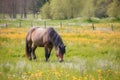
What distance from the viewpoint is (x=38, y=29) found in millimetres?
13695

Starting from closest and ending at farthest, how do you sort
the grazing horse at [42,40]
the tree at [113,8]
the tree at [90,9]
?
the tree at [113,8] → the tree at [90,9] → the grazing horse at [42,40]

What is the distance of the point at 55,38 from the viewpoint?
12586 millimetres

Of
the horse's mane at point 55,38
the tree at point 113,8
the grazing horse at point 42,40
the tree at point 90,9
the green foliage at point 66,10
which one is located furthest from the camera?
the green foliage at point 66,10

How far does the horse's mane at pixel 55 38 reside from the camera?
12277 mm

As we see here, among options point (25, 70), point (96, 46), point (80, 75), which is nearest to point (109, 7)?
point (80, 75)

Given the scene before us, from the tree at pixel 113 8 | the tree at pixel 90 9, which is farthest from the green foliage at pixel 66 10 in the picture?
the tree at pixel 113 8

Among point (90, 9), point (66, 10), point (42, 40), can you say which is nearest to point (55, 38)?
point (42, 40)

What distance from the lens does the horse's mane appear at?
12.3 metres

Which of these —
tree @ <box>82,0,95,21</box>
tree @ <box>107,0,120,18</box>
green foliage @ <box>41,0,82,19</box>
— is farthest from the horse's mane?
green foliage @ <box>41,0,82,19</box>

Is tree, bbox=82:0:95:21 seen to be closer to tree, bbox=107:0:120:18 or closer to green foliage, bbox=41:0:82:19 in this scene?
tree, bbox=107:0:120:18

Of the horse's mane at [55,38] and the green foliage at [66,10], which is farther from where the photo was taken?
the green foliage at [66,10]

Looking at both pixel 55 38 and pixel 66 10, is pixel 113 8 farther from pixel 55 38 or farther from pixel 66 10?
pixel 66 10

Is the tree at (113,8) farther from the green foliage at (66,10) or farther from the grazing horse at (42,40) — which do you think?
the green foliage at (66,10)

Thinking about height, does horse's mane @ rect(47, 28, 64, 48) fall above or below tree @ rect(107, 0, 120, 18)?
below
